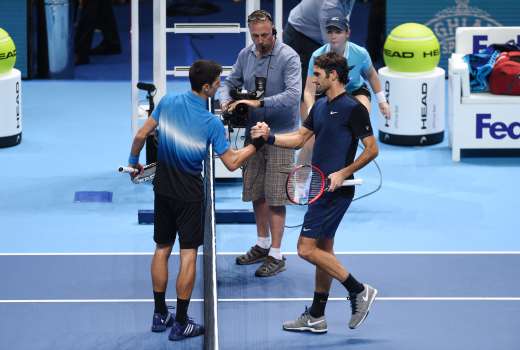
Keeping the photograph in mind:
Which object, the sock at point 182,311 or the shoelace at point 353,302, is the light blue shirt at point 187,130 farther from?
the shoelace at point 353,302

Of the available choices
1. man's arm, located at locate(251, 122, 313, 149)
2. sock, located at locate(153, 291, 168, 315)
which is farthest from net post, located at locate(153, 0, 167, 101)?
A: sock, located at locate(153, 291, 168, 315)

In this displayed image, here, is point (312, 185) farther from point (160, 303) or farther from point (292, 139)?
point (160, 303)

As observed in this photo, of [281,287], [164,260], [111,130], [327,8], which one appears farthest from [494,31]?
[164,260]

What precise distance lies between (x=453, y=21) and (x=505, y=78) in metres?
3.34

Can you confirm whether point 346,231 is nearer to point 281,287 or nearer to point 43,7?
point 281,287

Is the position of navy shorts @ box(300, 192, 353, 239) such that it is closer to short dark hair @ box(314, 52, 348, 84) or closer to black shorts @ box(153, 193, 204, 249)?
black shorts @ box(153, 193, 204, 249)

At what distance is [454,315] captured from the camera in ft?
28.7

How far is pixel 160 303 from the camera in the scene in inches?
333

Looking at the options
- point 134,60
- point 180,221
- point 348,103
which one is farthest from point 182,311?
point 134,60

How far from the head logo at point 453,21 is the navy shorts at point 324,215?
8092mm

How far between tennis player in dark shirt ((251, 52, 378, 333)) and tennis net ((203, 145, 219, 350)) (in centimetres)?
45

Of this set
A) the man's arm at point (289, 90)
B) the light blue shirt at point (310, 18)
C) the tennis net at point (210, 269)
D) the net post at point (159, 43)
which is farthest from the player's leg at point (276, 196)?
the net post at point (159, 43)

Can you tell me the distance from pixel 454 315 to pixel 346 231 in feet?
7.02

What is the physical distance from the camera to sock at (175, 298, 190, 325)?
8.30 m
